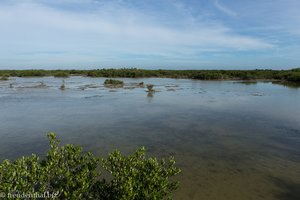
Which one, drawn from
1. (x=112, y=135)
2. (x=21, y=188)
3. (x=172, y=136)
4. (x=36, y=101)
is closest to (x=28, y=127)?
(x=112, y=135)

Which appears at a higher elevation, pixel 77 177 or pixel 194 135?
pixel 77 177

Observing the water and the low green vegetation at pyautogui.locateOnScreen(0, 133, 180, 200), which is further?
the water

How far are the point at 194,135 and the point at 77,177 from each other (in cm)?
1364

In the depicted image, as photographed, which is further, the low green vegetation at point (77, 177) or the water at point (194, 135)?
the water at point (194, 135)

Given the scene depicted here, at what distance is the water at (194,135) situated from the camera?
1237 cm

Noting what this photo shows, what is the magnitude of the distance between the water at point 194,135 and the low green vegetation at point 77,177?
4.32m

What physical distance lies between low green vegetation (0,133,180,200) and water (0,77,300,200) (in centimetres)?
432

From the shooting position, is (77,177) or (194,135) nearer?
(77,177)

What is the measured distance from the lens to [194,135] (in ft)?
64.3

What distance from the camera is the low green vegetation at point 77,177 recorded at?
645 centimetres

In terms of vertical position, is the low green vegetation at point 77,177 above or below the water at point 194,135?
above

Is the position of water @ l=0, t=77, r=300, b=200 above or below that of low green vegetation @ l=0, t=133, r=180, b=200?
below

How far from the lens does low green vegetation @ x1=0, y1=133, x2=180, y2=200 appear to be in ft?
21.2

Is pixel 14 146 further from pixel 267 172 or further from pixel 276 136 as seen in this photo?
pixel 276 136
